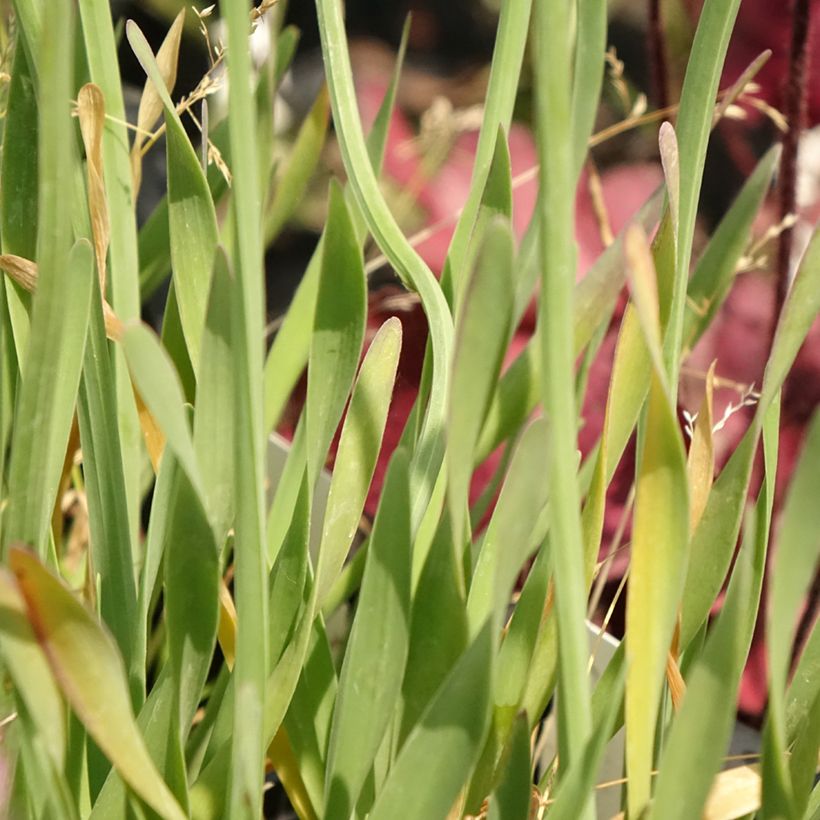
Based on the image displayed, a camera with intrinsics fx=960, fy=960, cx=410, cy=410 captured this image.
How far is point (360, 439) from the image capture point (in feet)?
0.52

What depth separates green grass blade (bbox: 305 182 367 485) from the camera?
6.0 inches

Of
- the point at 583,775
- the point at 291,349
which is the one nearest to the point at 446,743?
the point at 583,775

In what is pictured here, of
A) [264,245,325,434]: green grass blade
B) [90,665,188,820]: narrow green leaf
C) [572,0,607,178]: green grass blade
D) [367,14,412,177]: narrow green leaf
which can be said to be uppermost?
[572,0,607,178]: green grass blade

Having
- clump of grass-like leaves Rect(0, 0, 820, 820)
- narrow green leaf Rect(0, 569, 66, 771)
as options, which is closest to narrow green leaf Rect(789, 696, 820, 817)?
clump of grass-like leaves Rect(0, 0, 820, 820)

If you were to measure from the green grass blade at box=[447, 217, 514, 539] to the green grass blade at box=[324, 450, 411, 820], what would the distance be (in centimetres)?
1

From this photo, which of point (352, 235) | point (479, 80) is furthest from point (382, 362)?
point (479, 80)

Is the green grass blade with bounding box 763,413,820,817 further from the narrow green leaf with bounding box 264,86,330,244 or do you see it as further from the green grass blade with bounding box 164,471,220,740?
the narrow green leaf with bounding box 264,86,330,244

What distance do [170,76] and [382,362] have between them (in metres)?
0.08

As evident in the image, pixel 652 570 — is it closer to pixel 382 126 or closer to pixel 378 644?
pixel 378 644

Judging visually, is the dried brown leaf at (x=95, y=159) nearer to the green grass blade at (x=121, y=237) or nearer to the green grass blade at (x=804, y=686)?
the green grass blade at (x=121, y=237)

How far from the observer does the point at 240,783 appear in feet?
0.42

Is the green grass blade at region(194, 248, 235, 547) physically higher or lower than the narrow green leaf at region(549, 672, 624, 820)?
higher

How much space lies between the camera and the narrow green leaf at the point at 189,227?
0.17 m

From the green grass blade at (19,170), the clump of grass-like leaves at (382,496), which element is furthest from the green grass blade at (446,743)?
the green grass blade at (19,170)
